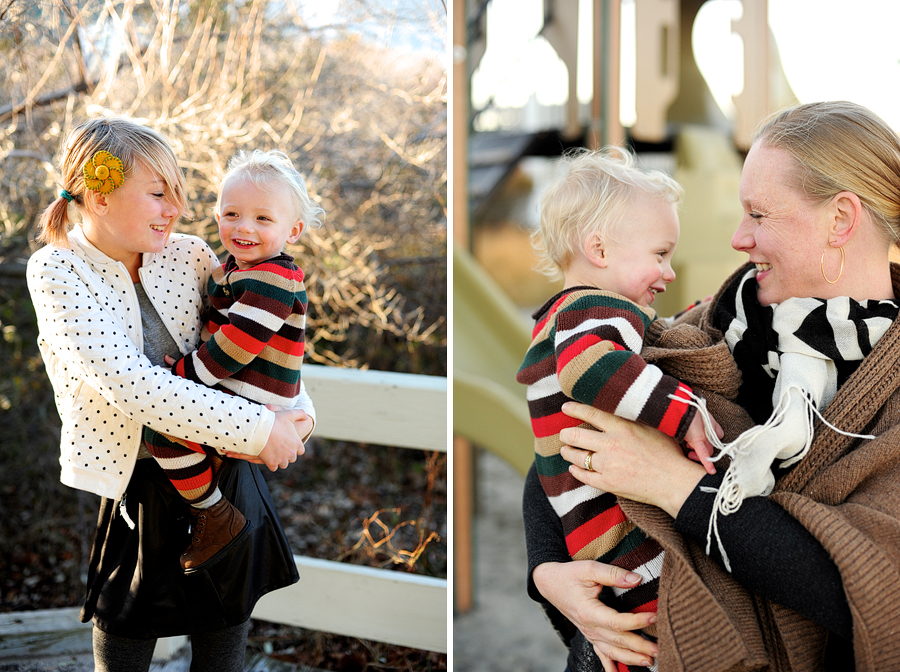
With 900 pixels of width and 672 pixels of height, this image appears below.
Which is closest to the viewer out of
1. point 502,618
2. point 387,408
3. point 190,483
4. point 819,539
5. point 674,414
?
point 819,539

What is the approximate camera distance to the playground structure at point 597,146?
11.3 ft

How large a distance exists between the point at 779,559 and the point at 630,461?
0.86ft

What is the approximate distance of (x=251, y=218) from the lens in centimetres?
138

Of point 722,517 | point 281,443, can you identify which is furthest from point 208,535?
point 722,517

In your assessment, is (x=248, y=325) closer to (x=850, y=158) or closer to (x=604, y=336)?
(x=604, y=336)

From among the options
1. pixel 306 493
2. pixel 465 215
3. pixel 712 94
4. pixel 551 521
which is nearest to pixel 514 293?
pixel 712 94

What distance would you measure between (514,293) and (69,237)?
21.5 ft

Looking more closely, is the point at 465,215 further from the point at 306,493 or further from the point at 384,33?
the point at 306,493

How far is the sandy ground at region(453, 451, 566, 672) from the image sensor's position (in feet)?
12.1

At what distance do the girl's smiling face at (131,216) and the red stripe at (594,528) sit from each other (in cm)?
95

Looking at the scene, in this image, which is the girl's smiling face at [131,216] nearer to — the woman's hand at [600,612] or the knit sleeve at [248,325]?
the knit sleeve at [248,325]

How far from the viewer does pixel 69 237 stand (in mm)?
1317

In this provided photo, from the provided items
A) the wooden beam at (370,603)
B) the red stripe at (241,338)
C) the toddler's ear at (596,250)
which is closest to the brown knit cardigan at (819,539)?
the toddler's ear at (596,250)

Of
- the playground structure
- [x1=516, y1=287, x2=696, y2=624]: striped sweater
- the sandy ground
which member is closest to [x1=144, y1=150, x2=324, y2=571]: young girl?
[x1=516, y1=287, x2=696, y2=624]: striped sweater
